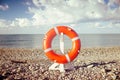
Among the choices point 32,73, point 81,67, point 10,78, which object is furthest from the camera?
point 81,67

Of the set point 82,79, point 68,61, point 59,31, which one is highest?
point 59,31

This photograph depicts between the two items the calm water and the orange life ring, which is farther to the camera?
the calm water

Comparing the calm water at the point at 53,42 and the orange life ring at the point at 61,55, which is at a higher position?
the orange life ring at the point at 61,55

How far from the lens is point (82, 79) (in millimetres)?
3441

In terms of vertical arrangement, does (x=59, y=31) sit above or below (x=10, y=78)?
above

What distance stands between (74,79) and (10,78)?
0.95 m

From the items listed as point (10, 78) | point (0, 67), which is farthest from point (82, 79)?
point (0, 67)

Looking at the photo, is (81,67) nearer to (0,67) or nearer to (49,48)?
(49,48)

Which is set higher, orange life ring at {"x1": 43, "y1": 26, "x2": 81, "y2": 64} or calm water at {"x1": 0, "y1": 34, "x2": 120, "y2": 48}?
orange life ring at {"x1": 43, "y1": 26, "x2": 81, "y2": 64}

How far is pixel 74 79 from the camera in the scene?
3434mm

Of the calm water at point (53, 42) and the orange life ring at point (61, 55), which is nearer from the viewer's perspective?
the orange life ring at point (61, 55)

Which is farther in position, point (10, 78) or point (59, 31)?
point (59, 31)

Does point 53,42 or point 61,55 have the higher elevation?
point 61,55

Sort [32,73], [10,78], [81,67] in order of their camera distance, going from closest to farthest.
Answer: [10,78] → [32,73] → [81,67]
